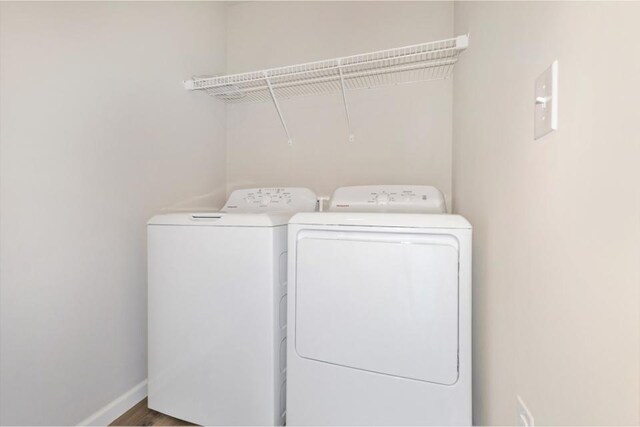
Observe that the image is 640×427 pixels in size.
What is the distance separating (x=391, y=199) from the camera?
1798 mm

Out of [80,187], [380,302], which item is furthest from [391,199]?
[80,187]

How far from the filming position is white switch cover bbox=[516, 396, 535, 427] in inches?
30.3

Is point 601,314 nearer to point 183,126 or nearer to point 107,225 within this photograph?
point 107,225

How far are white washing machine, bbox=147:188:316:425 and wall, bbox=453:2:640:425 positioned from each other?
895 mm

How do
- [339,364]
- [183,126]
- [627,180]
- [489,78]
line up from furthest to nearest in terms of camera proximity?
[183,126]
[339,364]
[489,78]
[627,180]

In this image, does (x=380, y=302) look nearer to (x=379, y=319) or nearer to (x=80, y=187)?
(x=379, y=319)

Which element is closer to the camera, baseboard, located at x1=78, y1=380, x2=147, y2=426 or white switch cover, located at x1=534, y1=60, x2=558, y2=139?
white switch cover, located at x1=534, y1=60, x2=558, y2=139

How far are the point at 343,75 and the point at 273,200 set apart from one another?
94cm

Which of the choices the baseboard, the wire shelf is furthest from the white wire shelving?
the baseboard

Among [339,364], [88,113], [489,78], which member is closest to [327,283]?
[339,364]

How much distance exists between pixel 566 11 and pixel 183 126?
2006mm

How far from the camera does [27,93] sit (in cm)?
118

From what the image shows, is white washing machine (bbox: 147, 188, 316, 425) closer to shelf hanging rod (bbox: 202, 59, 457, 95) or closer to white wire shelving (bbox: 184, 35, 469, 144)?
white wire shelving (bbox: 184, 35, 469, 144)

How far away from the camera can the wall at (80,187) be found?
1.15 meters
